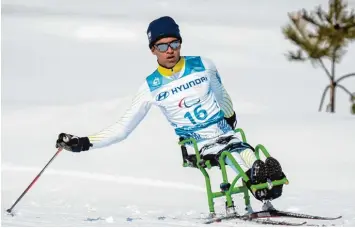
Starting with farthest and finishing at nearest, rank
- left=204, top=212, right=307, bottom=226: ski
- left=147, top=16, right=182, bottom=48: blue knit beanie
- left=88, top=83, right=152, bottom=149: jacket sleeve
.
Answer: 1. left=88, top=83, right=152, bottom=149: jacket sleeve
2. left=204, top=212, right=307, bottom=226: ski
3. left=147, top=16, right=182, bottom=48: blue knit beanie

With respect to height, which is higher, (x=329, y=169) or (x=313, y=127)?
(x=313, y=127)

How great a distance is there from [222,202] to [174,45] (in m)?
2.36

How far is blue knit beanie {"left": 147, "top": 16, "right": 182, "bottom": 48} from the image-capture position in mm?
9398

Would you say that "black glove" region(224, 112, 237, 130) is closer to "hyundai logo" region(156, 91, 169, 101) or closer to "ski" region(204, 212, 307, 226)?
"hyundai logo" region(156, 91, 169, 101)

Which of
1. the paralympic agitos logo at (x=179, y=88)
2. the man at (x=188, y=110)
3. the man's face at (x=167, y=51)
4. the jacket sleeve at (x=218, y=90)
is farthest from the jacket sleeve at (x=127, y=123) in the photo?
the jacket sleeve at (x=218, y=90)

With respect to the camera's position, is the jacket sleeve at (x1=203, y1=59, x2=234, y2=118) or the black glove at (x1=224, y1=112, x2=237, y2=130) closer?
the jacket sleeve at (x1=203, y1=59, x2=234, y2=118)

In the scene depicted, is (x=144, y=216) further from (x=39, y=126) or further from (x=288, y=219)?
(x=39, y=126)

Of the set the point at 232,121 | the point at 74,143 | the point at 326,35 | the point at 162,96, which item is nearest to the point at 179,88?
the point at 162,96

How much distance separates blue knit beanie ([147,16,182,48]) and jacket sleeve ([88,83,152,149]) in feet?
1.79

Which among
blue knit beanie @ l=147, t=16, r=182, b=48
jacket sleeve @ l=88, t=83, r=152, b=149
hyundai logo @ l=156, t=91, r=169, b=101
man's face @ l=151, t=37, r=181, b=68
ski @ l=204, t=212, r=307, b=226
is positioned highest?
blue knit beanie @ l=147, t=16, r=182, b=48

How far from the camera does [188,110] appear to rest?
9.64m

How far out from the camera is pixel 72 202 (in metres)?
11.3

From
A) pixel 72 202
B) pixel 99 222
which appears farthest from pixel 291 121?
pixel 99 222

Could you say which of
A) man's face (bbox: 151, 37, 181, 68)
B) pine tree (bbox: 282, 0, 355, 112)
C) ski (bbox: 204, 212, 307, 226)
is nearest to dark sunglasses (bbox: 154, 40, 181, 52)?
man's face (bbox: 151, 37, 181, 68)
